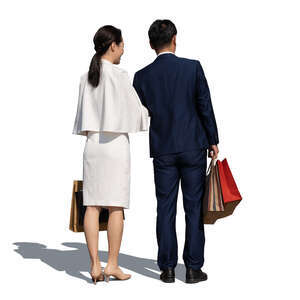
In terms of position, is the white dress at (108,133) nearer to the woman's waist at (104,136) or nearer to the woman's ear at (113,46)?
the woman's waist at (104,136)

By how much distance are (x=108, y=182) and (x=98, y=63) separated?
45.7 inches

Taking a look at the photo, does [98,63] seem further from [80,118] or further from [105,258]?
[105,258]

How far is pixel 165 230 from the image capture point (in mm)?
8328

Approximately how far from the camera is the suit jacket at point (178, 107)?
817cm

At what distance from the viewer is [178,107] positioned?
8.19 m

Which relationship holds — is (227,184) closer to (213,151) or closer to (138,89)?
(213,151)

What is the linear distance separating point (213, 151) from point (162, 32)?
1.28 m

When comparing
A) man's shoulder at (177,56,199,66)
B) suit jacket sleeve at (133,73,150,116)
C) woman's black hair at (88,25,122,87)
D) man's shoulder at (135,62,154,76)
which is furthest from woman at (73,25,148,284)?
man's shoulder at (177,56,199,66)

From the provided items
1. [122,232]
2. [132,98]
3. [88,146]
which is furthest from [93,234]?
[132,98]

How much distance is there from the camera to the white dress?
8047 millimetres

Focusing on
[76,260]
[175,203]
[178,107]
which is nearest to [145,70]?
[178,107]

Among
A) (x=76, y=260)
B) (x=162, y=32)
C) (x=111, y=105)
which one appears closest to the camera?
(x=111, y=105)

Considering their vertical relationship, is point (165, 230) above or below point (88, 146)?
below

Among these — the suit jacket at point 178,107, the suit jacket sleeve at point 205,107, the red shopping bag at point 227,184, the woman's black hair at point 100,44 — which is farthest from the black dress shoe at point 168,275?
the woman's black hair at point 100,44
